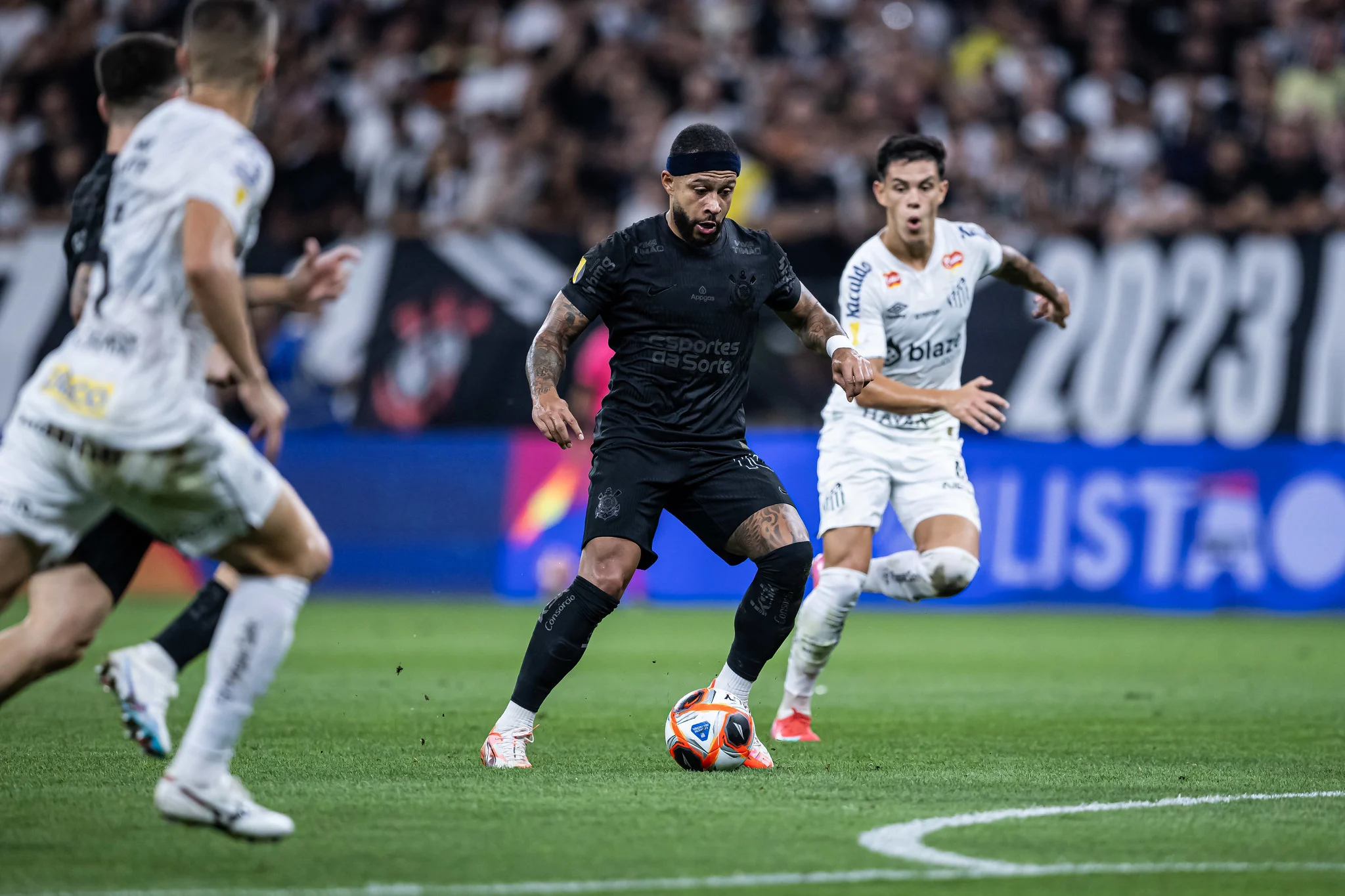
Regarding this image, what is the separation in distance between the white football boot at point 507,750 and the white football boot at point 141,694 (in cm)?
157

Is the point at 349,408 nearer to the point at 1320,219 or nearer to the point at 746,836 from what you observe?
the point at 1320,219

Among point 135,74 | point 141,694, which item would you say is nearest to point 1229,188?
point 135,74

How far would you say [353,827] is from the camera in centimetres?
537

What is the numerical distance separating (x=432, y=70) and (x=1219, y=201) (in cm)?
903

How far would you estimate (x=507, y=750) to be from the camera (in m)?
6.89

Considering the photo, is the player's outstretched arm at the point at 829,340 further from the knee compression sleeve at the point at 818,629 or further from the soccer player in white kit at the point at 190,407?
the soccer player in white kit at the point at 190,407

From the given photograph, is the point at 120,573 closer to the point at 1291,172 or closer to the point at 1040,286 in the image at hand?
the point at 1040,286

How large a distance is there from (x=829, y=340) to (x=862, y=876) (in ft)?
10.3

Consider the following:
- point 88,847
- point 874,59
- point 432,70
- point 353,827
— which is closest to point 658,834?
point 353,827

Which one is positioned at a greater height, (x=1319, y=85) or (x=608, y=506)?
(x=1319, y=85)

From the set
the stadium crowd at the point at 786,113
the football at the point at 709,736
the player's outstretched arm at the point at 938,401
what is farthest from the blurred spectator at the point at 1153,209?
the football at the point at 709,736

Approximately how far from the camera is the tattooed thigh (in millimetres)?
7234

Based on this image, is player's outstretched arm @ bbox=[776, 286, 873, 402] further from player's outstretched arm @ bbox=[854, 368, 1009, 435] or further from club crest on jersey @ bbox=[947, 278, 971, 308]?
club crest on jersey @ bbox=[947, 278, 971, 308]

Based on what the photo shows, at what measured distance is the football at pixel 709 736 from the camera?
6953mm
